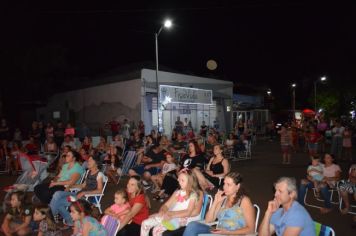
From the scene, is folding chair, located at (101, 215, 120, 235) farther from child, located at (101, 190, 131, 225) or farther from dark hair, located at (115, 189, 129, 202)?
dark hair, located at (115, 189, 129, 202)

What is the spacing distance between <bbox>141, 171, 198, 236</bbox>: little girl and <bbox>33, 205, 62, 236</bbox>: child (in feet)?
3.77

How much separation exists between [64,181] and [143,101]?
13759mm

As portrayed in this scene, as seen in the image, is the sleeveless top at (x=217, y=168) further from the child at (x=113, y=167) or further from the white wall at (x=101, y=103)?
the white wall at (x=101, y=103)

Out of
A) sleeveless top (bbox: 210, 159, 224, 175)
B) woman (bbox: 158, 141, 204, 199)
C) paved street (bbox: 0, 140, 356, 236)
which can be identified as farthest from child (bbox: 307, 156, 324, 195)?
woman (bbox: 158, 141, 204, 199)

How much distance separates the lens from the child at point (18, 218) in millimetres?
5156

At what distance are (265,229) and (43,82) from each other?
21054mm

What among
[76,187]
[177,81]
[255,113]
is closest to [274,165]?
[76,187]

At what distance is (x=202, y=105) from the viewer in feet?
81.4

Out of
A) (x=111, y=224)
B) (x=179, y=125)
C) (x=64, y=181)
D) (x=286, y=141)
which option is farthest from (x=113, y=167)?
(x=179, y=125)

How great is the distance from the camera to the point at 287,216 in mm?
3258

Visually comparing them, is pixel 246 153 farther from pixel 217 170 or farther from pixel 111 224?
pixel 111 224

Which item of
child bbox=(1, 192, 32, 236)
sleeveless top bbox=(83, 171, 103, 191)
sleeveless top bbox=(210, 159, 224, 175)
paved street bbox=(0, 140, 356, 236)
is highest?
sleeveless top bbox=(210, 159, 224, 175)

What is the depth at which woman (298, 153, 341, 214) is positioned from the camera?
21.1 feet

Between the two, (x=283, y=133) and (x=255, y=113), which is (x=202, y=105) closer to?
(x=255, y=113)
